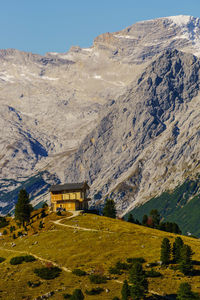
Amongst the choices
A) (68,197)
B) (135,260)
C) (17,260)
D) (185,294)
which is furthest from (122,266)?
(68,197)

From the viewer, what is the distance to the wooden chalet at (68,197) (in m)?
150

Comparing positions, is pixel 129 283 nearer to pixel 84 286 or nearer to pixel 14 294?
pixel 84 286

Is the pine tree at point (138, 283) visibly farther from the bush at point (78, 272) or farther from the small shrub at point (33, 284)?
the small shrub at point (33, 284)

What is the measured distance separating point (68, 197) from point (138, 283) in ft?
238

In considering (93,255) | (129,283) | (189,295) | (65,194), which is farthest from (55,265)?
(65,194)

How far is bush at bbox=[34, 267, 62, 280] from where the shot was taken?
293ft

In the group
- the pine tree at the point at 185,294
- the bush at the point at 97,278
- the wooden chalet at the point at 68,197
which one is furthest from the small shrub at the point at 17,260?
the wooden chalet at the point at 68,197

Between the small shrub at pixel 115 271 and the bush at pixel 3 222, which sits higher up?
the bush at pixel 3 222

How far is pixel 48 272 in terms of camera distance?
9081cm

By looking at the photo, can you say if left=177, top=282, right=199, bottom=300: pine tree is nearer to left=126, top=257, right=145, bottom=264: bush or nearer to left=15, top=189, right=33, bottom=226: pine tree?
left=126, top=257, right=145, bottom=264: bush

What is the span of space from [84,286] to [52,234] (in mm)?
34309

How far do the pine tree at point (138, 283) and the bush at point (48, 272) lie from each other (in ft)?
50.2

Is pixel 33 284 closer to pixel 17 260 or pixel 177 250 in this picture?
pixel 17 260

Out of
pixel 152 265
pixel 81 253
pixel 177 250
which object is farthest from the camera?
pixel 81 253
